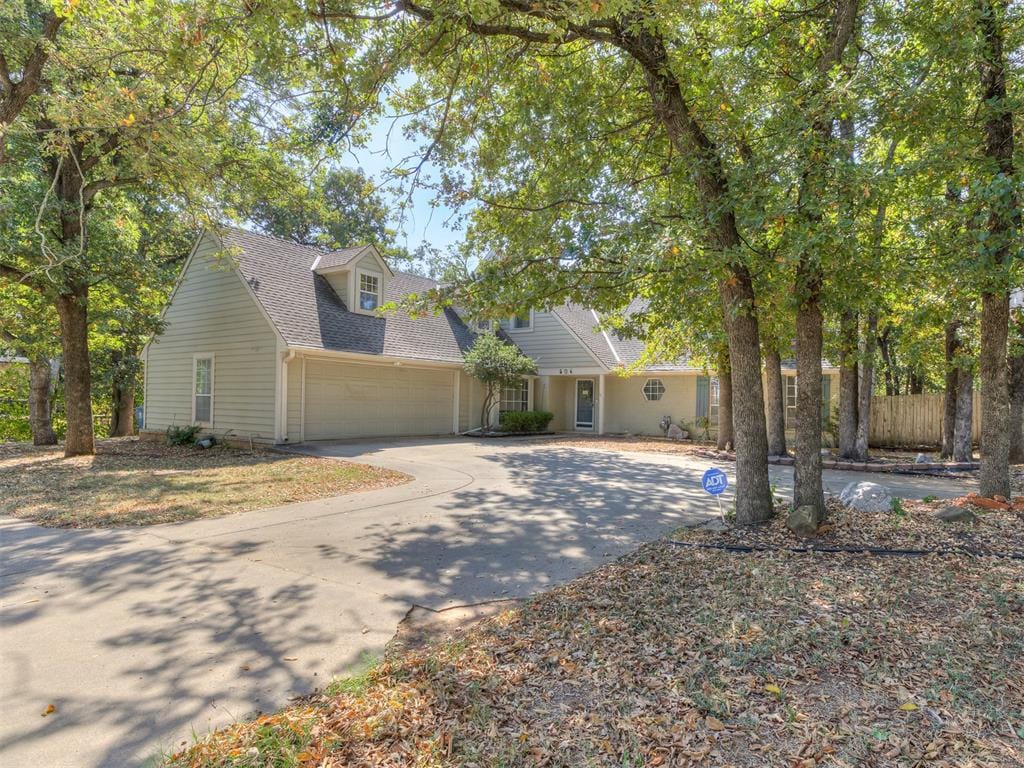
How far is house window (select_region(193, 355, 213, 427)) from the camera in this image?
15898mm

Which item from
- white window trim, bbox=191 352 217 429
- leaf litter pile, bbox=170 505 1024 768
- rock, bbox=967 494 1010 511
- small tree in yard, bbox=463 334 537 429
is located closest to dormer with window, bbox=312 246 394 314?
small tree in yard, bbox=463 334 537 429

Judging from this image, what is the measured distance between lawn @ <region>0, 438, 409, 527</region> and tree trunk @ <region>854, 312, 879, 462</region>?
9.59 meters

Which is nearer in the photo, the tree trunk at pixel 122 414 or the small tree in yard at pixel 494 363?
the small tree in yard at pixel 494 363

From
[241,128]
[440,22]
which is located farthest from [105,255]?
[440,22]

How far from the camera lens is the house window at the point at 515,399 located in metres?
20.6

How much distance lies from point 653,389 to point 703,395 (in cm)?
189

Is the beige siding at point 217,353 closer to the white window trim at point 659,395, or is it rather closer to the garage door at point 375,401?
the garage door at point 375,401

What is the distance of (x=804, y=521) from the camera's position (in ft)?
18.0

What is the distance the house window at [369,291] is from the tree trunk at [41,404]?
8.37 meters

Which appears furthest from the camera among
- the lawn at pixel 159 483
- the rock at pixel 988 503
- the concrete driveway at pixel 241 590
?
the lawn at pixel 159 483

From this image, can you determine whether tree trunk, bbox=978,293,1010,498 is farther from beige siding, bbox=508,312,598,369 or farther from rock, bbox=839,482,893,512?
beige siding, bbox=508,312,598,369

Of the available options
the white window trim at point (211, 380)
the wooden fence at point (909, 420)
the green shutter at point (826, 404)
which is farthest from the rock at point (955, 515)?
the white window trim at point (211, 380)

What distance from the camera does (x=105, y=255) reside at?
11.7m

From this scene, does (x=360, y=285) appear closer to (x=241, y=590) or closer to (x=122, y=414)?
(x=122, y=414)
